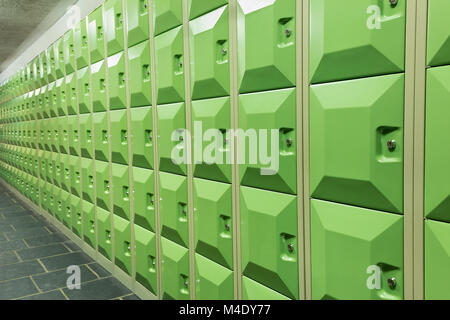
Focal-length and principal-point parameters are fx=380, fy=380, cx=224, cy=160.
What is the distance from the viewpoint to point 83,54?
344 cm

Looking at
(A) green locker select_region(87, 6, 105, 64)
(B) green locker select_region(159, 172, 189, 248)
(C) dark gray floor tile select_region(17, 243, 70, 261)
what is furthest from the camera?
(C) dark gray floor tile select_region(17, 243, 70, 261)

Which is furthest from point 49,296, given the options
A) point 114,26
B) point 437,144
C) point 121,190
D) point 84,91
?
point 437,144

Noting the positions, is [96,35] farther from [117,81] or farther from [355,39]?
[355,39]

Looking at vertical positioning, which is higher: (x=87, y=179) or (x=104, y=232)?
(x=87, y=179)

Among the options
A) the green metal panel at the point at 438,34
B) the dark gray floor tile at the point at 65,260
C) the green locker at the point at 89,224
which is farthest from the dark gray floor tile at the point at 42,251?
the green metal panel at the point at 438,34

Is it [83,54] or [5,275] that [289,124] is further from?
[5,275]

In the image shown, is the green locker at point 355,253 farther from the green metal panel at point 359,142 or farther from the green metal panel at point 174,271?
the green metal panel at point 174,271

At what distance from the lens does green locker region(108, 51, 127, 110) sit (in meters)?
2.80

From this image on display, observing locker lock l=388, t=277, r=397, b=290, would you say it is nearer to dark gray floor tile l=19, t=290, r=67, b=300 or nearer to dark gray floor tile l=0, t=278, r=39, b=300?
dark gray floor tile l=19, t=290, r=67, b=300

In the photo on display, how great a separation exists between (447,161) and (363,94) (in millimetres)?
347

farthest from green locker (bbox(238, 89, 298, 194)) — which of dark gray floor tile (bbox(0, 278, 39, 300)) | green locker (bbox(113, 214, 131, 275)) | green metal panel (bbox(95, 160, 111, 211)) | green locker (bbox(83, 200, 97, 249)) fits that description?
green locker (bbox(83, 200, 97, 249))

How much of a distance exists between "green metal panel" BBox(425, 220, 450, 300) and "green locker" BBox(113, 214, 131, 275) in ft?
7.14

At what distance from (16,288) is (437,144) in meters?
3.02

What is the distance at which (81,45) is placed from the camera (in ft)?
11.4
